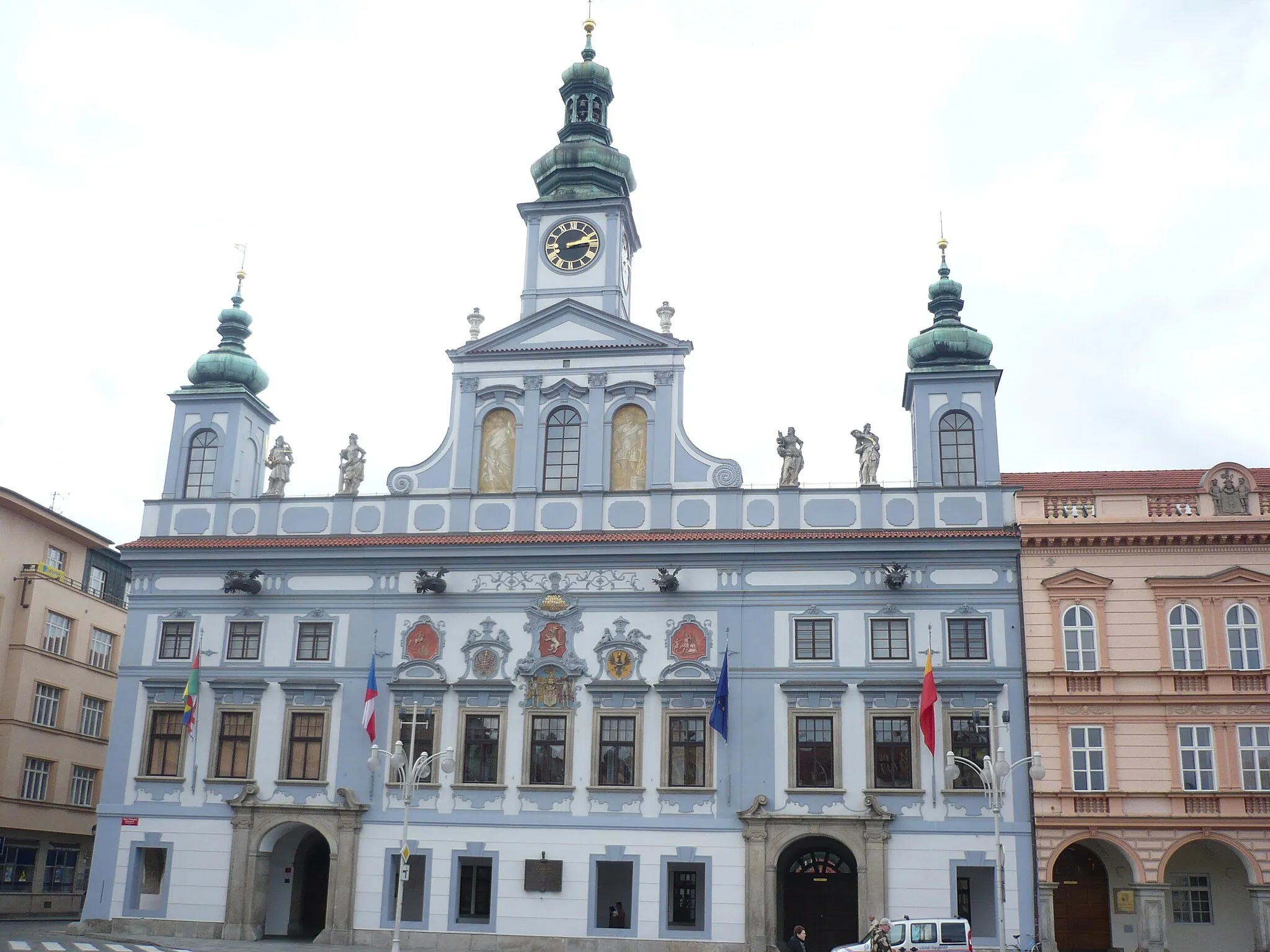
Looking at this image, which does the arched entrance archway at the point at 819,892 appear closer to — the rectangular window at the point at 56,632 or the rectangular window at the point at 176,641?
the rectangular window at the point at 176,641

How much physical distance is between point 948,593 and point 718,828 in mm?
8935

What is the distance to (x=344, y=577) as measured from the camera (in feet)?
126

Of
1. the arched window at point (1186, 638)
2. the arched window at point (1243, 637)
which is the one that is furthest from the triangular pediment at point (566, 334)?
the arched window at point (1243, 637)

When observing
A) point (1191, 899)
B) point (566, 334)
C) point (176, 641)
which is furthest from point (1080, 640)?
point (176, 641)

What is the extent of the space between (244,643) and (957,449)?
21.7 metres

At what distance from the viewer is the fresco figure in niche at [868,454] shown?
3731 centimetres

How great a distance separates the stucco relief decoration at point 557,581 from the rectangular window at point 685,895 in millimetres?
7668

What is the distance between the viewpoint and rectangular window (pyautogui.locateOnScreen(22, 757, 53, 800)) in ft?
158

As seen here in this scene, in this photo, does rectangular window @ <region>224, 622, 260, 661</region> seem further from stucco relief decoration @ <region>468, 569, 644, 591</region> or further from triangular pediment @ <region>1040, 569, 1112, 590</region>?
triangular pediment @ <region>1040, 569, 1112, 590</region>

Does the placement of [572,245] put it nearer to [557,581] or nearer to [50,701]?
[557,581]

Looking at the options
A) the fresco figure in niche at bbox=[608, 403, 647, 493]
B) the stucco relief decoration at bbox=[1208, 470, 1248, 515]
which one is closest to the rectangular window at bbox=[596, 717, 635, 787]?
the fresco figure in niche at bbox=[608, 403, 647, 493]

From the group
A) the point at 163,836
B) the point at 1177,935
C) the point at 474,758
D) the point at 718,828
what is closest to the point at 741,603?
the point at 718,828

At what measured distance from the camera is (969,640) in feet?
116

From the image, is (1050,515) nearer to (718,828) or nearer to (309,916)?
(718,828)
